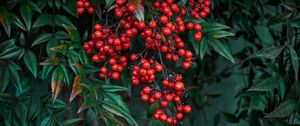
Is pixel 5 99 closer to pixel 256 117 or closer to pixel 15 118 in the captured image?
pixel 15 118

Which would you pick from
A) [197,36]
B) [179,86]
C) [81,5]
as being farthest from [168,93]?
[81,5]

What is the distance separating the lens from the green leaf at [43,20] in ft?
3.38

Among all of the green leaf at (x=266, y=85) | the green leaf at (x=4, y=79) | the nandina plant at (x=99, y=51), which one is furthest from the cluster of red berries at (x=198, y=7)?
the green leaf at (x=4, y=79)

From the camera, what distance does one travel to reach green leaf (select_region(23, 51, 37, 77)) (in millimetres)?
993

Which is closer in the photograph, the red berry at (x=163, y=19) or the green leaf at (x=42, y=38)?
the red berry at (x=163, y=19)

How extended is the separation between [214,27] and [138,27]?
229 millimetres

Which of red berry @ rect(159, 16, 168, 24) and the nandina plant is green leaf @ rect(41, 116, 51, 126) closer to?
the nandina plant

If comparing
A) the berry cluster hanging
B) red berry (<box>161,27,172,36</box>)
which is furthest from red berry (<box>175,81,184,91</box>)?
red berry (<box>161,27,172,36</box>)

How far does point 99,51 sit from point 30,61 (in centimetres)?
18

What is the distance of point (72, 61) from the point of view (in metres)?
0.95

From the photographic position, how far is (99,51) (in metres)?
0.95

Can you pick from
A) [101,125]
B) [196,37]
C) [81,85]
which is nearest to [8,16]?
Result: [81,85]

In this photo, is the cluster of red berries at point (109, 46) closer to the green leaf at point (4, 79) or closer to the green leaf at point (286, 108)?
the green leaf at point (4, 79)

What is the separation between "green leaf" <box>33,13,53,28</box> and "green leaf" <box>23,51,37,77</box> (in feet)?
0.22
